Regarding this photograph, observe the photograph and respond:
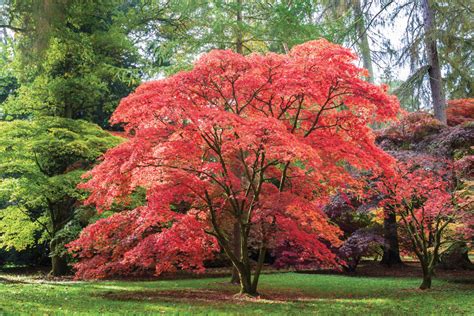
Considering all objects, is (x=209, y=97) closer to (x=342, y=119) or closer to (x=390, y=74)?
(x=342, y=119)

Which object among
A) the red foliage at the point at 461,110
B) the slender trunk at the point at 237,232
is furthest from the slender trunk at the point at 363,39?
the slender trunk at the point at 237,232

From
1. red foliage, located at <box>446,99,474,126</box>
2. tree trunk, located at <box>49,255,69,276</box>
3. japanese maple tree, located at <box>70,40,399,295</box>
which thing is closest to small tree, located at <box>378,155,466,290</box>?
japanese maple tree, located at <box>70,40,399,295</box>

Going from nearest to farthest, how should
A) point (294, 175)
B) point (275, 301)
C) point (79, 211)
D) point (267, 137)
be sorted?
point (267, 137) < point (275, 301) < point (294, 175) < point (79, 211)

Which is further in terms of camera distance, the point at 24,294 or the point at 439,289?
the point at 439,289

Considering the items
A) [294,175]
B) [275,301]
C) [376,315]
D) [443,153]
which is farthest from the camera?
[443,153]

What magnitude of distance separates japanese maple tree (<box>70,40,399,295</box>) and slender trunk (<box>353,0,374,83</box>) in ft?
28.9

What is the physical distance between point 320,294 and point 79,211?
7580 millimetres

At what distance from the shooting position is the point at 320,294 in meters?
9.41

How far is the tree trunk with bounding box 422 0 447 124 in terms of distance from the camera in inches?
576

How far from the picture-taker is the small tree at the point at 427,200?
9.70 m

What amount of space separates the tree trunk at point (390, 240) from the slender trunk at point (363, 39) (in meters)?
5.58

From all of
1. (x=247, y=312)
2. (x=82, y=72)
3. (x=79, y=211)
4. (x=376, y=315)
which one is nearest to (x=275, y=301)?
(x=247, y=312)

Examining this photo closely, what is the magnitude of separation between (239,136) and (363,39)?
38.4 feet

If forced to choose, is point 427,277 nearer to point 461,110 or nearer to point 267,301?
point 267,301
